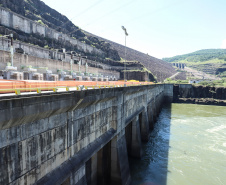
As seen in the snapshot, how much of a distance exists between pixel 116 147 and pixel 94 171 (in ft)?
9.15

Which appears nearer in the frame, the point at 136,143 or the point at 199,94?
the point at 136,143

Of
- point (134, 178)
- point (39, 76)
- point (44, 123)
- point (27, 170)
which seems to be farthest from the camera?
point (39, 76)

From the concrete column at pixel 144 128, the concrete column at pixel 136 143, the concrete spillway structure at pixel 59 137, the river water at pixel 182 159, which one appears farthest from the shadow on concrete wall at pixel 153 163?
the concrete spillway structure at pixel 59 137

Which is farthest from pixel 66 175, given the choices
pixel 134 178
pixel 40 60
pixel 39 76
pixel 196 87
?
pixel 196 87

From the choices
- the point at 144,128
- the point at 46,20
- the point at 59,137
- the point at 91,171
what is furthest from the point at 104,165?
the point at 46,20

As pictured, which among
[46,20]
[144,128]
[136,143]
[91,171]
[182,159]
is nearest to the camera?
[91,171]

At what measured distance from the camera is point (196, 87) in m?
83.6

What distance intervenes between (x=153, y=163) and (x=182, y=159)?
441 centimetres

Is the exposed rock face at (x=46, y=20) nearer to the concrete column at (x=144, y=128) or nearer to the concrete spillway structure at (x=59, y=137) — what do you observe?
the concrete column at (x=144, y=128)

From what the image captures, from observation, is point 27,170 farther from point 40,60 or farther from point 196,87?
point 196,87

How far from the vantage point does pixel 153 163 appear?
65.6 feet

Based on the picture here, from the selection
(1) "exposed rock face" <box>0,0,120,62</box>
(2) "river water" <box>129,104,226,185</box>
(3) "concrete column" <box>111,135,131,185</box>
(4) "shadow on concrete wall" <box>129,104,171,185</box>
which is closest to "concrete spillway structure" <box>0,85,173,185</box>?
(3) "concrete column" <box>111,135,131,185</box>

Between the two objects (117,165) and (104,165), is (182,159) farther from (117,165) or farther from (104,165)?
(104,165)

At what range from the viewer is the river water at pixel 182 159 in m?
17.1
